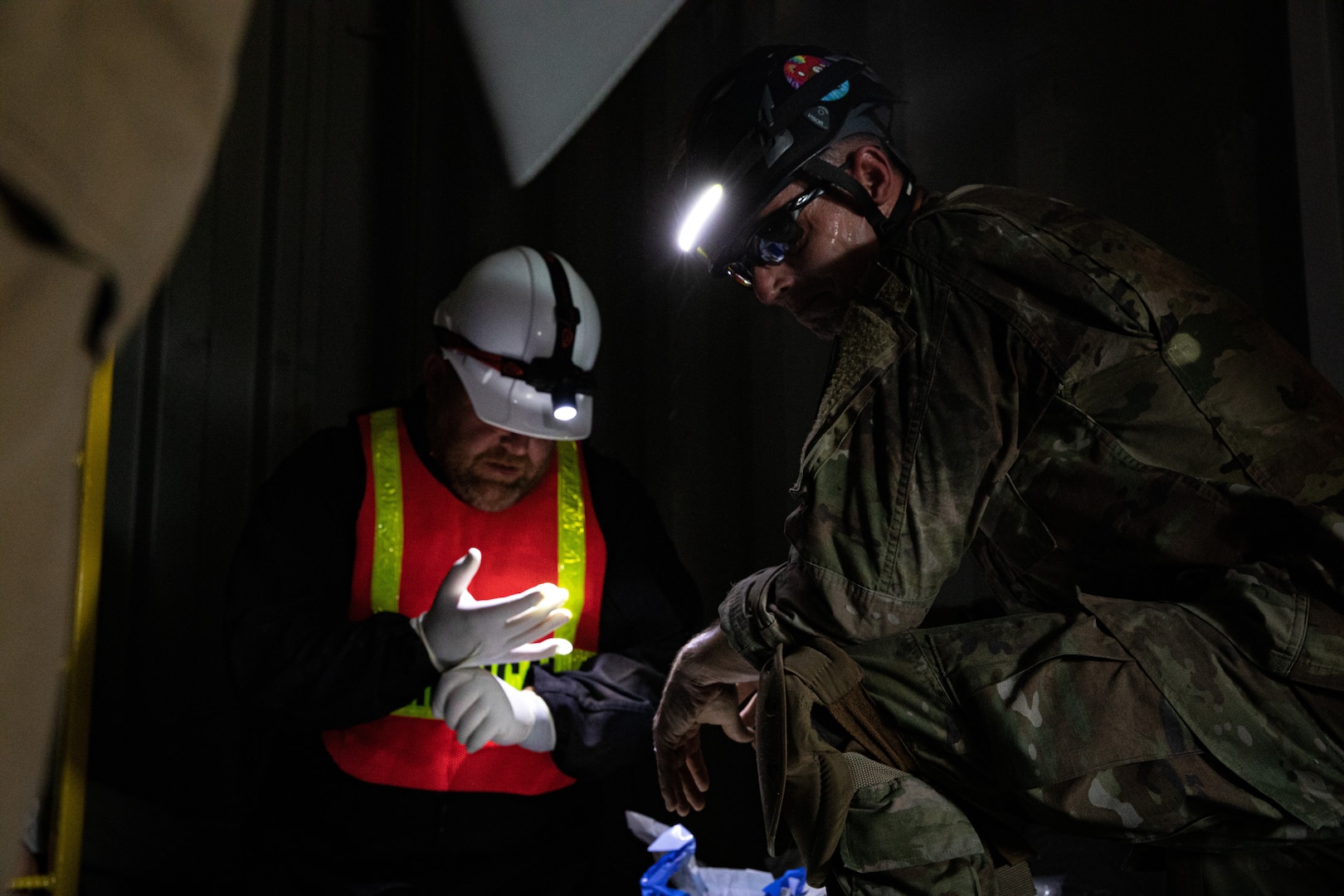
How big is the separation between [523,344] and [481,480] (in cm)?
32

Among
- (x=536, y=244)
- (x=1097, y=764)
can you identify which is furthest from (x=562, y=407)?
(x=1097, y=764)

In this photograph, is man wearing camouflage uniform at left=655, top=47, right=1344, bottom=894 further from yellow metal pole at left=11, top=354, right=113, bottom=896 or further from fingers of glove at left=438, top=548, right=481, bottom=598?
yellow metal pole at left=11, top=354, right=113, bottom=896

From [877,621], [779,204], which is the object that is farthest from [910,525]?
[779,204]

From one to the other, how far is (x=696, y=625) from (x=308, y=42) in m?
2.17

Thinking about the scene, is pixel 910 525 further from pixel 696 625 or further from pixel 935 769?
pixel 696 625

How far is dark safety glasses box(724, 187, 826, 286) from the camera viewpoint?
162 centimetres

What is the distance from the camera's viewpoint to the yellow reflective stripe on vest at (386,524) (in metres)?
2.13

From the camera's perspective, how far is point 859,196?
5.27 ft

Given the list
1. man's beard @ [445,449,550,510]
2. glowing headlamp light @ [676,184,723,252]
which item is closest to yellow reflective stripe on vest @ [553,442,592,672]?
man's beard @ [445,449,550,510]

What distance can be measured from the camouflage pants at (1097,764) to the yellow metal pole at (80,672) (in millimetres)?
1489

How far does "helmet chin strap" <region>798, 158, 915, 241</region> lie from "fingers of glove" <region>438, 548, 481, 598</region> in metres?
0.98

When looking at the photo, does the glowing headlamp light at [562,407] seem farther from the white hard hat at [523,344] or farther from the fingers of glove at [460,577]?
the fingers of glove at [460,577]

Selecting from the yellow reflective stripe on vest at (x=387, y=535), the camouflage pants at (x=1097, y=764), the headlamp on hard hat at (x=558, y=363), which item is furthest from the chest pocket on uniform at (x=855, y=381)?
the yellow reflective stripe on vest at (x=387, y=535)

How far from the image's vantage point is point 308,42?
10.2 feet
